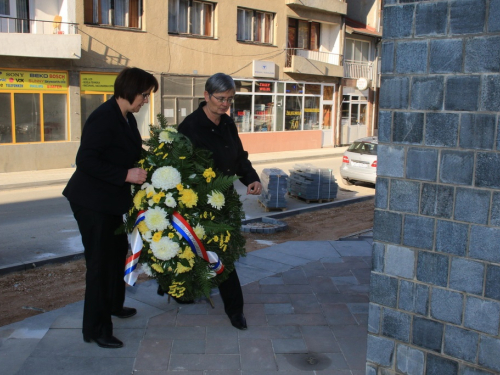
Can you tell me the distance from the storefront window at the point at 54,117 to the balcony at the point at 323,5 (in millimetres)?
11555

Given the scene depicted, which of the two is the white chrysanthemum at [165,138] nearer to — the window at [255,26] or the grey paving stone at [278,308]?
the grey paving stone at [278,308]

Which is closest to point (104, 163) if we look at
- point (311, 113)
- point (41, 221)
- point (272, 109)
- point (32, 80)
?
point (41, 221)

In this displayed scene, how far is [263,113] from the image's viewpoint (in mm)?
24422

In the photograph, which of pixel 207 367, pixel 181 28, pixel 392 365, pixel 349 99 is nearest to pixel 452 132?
pixel 392 365

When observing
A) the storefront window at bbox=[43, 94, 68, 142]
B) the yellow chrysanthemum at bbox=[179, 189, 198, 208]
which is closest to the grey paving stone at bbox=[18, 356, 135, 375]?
the yellow chrysanthemum at bbox=[179, 189, 198, 208]

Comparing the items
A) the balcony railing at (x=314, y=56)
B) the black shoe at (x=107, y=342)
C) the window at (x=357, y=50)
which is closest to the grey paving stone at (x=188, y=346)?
the black shoe at (x=107, y=342)

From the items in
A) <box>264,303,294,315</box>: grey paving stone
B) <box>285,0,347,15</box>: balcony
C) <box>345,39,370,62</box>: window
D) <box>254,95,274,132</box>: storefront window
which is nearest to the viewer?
<box>264,303,294,315</box>: grey paving stone

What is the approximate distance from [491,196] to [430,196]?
34 centimetres

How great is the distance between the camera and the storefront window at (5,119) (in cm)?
1619

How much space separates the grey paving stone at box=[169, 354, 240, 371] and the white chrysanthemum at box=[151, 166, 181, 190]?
1.21m

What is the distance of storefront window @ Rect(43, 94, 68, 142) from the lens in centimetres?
1716

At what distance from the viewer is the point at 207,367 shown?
388 centimetres

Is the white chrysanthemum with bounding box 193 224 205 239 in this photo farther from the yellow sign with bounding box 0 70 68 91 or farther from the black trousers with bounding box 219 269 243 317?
the yellow sign with bounding box 0 70 68 91

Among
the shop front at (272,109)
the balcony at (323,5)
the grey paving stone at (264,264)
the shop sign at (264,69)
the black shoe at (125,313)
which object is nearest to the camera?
the black shoe at (125,313)
